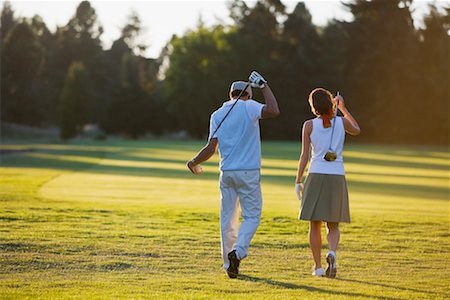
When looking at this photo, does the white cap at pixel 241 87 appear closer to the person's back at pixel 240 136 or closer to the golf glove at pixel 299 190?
the person's back at pixel 240 136

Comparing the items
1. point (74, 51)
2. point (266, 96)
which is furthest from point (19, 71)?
point (266, 96)

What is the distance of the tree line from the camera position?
3066 inches

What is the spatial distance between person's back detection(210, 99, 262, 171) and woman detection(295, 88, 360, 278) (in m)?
0.49

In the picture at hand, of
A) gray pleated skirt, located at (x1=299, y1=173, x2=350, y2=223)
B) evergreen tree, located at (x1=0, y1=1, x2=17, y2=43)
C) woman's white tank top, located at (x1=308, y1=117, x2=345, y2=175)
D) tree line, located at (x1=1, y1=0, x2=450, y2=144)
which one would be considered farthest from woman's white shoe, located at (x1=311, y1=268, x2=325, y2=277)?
evergreen tree, located at (x1=0, y1=1, x2=17, y2=43)

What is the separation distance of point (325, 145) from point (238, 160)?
85 cm

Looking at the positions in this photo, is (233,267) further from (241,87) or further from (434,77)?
(434,77)

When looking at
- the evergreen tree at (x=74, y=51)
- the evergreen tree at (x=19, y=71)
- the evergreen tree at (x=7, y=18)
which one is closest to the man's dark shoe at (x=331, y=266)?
the evergreen tree at (x=19, y=71)

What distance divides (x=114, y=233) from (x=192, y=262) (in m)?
3.08

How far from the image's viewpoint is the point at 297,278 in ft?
29.1

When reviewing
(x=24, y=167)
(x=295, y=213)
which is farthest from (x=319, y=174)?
(x=24, y=167)

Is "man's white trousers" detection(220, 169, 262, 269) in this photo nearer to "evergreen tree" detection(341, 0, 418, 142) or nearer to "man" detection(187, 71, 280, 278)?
"man" detection(187, 71, 280, 278)

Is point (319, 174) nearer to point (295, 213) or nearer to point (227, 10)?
point (295, 213)

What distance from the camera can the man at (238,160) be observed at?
916cm

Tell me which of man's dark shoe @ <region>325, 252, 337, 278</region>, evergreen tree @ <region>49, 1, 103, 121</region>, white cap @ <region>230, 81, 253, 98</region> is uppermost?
evergreen tree @ <region>49, 1, 103, 121</region>
